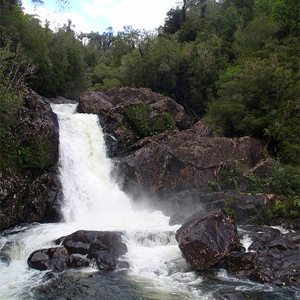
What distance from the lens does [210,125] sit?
75.6 ft

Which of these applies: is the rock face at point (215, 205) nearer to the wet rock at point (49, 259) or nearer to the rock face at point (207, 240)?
the rock face at point (207, 240)

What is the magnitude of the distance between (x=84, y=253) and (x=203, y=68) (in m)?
24.0

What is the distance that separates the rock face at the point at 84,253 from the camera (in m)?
10.3

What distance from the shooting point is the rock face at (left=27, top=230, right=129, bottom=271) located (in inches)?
406

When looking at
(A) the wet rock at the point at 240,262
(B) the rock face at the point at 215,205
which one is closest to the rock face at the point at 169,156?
(B) the rock face at the point at 215,205

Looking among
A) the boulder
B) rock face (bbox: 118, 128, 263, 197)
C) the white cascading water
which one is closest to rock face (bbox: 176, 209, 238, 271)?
the white cascading water

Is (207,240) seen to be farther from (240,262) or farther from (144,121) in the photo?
(144,121)

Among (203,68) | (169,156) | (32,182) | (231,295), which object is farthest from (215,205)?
(203,68)

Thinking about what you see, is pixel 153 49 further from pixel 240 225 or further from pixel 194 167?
pixel 240 225

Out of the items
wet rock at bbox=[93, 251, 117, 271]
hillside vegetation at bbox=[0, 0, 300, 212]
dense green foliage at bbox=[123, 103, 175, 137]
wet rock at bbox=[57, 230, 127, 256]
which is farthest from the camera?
dense green foliage at bbox=[123, 103, 175, 137]

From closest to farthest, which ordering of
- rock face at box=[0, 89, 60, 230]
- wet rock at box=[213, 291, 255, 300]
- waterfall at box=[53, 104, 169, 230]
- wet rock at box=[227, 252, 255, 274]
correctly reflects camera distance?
1. wet rock at box=[213, 291, 255, 300]
2. wet rock at box=[227, 252, 255, 274]
3. rock face at box=[0, 89, 60, 230]
4. waterfall at box=[53, 104, 169, 230]

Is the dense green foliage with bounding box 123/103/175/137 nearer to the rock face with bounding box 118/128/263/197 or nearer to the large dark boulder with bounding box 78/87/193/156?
the large dark boulder with bounding box 78/87/193/156

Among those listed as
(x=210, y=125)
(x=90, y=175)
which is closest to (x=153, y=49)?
(x=210, y=125)

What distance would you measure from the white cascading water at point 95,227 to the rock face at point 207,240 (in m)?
0.66
